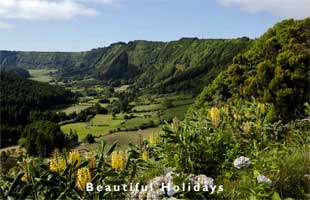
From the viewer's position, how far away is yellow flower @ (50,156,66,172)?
14.0 ft

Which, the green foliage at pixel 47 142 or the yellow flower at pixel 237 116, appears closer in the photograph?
the yellow flower at pixel 237 116

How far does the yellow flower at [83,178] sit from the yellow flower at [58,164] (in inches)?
12.2

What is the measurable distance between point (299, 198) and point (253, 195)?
1.92 ft

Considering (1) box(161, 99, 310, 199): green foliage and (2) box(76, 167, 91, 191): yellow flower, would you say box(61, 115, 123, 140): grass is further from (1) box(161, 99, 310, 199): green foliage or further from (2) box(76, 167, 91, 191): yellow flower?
(2) box(76, 167, 91, 191): yellow flower

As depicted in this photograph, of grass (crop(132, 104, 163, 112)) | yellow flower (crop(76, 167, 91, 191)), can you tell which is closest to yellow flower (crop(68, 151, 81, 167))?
yellow flower (crop(76, 167, 91, 191))

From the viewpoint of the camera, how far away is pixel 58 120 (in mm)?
86438

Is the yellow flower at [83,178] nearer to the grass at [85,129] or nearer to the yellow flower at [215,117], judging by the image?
the yellow flower at [215,117]

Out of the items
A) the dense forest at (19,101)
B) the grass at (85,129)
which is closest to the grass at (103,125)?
the grass at (85,129)

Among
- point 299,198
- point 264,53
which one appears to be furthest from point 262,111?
point 264,53

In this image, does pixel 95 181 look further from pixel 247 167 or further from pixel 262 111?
pixel 262 111

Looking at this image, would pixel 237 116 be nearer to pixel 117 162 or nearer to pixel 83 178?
pixel 117 162

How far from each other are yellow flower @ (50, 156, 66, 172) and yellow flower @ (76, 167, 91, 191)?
1.02 ft

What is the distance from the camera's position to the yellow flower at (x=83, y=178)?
403 centimetres

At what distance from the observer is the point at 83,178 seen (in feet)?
13.2
